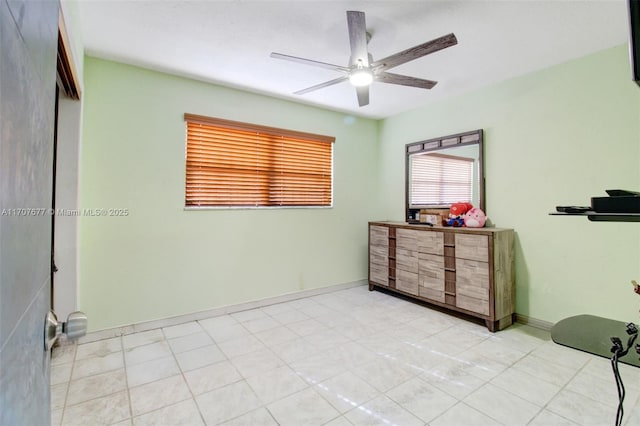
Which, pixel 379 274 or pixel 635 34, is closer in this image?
pixel 635 34

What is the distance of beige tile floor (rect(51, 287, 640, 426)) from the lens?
179cm

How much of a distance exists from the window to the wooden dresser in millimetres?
1193

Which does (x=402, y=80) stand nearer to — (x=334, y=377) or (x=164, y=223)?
(x=334, y=377)

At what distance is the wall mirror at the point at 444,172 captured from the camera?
351 centimetres

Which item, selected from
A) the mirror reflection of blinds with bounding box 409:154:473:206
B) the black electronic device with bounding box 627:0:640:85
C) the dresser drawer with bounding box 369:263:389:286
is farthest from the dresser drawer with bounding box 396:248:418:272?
the black electronic device with bounding box 627:0:640:85

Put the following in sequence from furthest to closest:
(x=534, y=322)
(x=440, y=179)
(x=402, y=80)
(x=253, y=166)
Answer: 1. (x=440, y=179)
2. (x=253, y=166)
3. (x=534, y=322)
4. (x=402, y=80)

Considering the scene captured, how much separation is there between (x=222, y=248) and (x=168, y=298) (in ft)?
2.37

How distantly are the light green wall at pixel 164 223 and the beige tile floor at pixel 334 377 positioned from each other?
1.37 feet

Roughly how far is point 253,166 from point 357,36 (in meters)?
2.03

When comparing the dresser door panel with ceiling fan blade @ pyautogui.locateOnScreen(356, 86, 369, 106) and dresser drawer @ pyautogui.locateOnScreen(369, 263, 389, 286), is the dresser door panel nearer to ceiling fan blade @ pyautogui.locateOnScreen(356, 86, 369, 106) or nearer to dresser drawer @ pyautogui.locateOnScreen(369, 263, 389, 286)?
dresser drawer @ pyautogui.locateOnScreen(369, 263, 389, 286)

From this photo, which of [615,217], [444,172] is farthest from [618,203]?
[444,172]

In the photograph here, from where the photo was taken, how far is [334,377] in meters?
2.18

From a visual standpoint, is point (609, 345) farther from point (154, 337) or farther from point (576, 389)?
point (154, 337)

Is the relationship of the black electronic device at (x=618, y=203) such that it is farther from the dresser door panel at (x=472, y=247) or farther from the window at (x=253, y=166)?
the window at (x=253, y=166)
